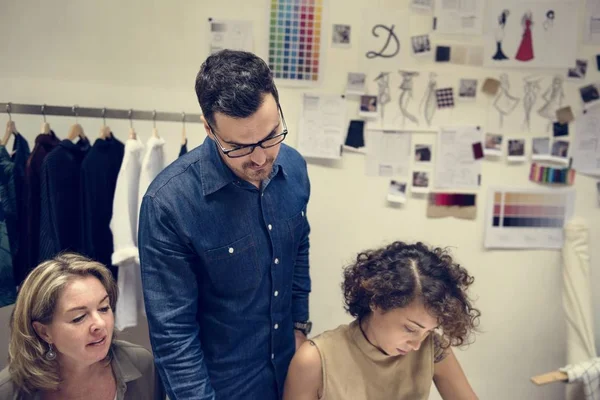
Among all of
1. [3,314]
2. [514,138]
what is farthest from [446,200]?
[3,314]

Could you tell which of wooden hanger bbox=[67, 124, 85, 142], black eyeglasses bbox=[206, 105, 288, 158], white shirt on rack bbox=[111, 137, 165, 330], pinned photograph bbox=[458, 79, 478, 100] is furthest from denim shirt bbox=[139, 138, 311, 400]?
pinned photograph bbox=[458, 79, 478, 100]

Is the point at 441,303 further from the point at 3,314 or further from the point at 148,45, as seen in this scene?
the point at 3,314

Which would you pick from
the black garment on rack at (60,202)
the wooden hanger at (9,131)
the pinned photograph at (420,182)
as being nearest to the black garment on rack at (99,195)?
the black garment on rack at (60,202)

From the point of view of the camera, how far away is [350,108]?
194cm

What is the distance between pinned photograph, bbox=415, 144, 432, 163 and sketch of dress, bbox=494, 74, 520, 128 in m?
0.30

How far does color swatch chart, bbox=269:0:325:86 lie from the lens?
1.88 metres

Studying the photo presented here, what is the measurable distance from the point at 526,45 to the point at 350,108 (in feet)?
2.33

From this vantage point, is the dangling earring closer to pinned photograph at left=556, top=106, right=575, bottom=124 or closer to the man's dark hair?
the man's dark hair

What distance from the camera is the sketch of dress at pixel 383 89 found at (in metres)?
1.92

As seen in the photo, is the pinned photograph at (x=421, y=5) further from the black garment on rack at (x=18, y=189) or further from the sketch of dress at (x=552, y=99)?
the black garment on rack at (x=18, y=189)

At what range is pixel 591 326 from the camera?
1856 mm

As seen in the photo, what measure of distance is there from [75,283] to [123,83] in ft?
2.94

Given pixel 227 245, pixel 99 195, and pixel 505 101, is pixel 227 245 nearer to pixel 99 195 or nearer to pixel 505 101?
pixel 99 195

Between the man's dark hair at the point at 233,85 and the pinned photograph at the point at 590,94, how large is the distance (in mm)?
1471
